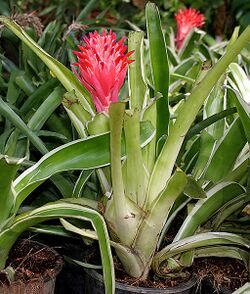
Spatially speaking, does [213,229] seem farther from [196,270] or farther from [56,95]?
[56,95]

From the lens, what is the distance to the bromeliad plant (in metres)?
0.78

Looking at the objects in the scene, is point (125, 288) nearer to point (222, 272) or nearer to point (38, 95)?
point (222, 272)

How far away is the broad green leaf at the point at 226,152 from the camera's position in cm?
96

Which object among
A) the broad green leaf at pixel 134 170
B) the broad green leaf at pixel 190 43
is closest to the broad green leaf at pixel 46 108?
the broad green leaf at pixel 134 170

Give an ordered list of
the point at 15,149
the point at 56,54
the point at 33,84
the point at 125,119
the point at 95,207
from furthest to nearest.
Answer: the point at 56,54 → the point at 33,84 → the point at 15,149 → the point at 95,207 → the point at 125,119

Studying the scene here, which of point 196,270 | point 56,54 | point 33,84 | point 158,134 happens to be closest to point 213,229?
point 196,270

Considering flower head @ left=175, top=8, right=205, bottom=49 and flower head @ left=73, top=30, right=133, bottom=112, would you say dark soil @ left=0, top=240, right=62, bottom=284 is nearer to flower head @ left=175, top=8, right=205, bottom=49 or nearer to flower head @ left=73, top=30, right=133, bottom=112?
flower head @ left=73, top=30, right=133, bottom=112

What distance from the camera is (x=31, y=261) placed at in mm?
899

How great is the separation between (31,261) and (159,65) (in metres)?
0.41

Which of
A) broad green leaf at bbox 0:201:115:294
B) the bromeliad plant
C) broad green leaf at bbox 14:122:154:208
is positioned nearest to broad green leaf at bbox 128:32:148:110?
the bromeliad plant

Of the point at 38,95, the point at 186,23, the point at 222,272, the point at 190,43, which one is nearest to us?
the point at 222,272

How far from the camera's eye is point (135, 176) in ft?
2.77

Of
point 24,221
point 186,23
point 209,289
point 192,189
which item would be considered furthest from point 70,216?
point 186,23

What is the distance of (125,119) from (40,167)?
6.2 inches
